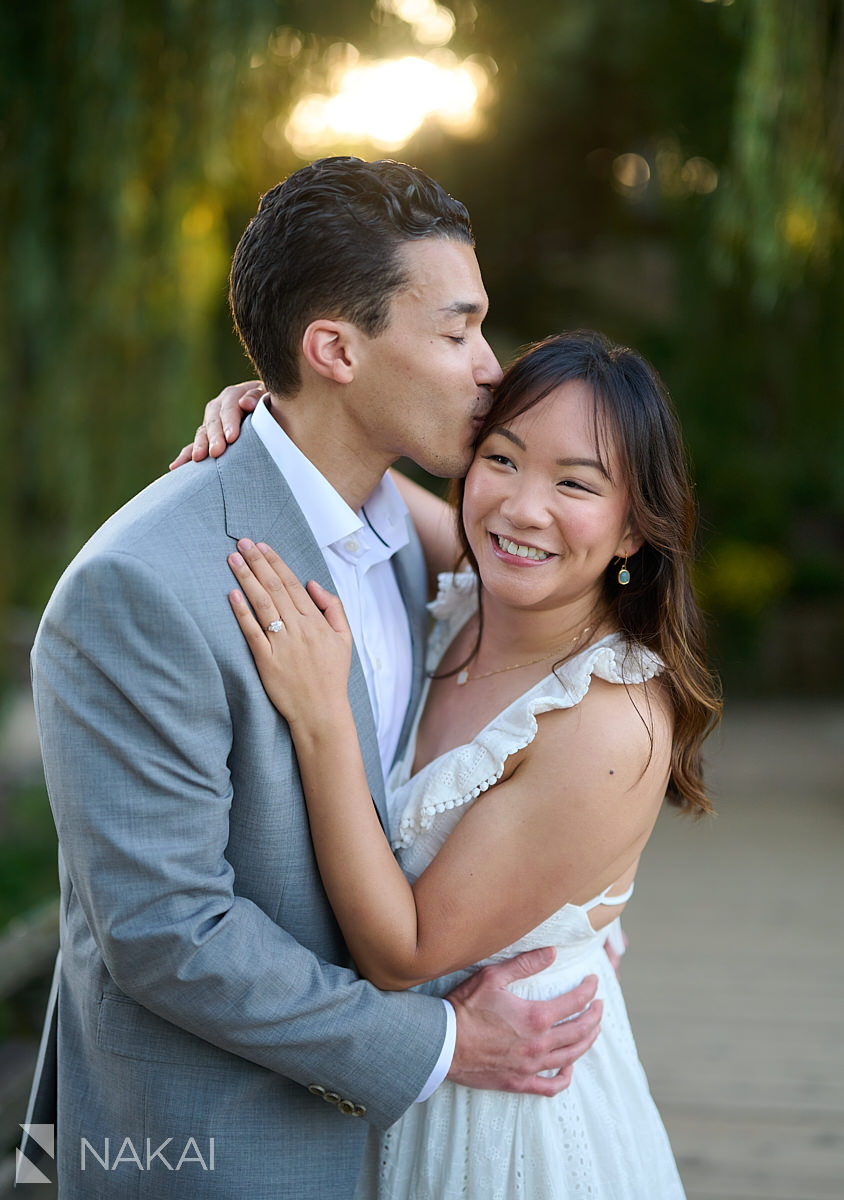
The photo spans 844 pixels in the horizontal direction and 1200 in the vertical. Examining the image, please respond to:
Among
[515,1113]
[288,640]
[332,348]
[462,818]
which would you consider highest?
[332,348]

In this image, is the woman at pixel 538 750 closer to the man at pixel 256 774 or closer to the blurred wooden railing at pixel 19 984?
the man at pixel 256 774

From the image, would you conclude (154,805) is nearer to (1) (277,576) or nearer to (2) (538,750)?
(1) (277,576)

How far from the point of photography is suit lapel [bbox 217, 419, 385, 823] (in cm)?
141

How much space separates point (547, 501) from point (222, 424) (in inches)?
18.9

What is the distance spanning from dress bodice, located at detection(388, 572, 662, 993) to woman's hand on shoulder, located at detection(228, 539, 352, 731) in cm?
22

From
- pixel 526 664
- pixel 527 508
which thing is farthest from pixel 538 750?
pixel 527 508

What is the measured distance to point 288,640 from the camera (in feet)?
4.39

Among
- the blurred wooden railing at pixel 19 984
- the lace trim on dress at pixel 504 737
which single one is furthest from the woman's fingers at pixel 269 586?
the blurred wooden railing at pixel 19 984

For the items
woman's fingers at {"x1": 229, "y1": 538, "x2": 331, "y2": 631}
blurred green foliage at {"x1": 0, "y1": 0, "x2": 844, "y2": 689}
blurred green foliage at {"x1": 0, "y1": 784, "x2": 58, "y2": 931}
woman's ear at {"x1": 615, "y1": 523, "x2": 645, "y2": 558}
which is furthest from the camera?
blurred green foliage at {"x1": 0, "y1": 784, "x2": 58, "y2": 931}

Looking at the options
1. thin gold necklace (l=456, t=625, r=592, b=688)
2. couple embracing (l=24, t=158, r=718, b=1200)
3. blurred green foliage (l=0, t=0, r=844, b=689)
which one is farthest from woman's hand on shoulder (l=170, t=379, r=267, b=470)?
blurred green foliage (l=0, t=0, r=844, b=689)

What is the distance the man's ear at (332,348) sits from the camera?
150 centimetres

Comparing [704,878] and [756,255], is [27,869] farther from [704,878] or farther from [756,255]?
[756,255]

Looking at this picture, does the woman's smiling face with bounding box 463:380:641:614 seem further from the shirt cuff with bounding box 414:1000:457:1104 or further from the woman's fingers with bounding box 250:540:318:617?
the shirt cuff with bounding box 414:1000:457:1104

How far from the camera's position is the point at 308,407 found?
1.55 m
